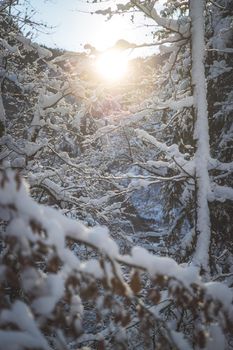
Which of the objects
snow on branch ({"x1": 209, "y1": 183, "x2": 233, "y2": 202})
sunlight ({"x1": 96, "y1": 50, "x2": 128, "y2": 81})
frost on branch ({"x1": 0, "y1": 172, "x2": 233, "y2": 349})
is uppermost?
sunlight ({"x1": 96, "y1": 50, "x2": 128, "y2": 81})

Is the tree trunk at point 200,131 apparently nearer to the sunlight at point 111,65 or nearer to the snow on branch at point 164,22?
the snow on branch at point 164,22

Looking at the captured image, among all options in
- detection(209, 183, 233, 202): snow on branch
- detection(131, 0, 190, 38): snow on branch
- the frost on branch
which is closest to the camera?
the frost on branch

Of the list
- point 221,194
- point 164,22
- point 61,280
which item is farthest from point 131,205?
point 61,280

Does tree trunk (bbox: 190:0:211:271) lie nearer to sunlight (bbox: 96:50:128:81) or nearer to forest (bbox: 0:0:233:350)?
forest (bbox: 0:0:233:350)

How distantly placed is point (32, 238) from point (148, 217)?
2201cm

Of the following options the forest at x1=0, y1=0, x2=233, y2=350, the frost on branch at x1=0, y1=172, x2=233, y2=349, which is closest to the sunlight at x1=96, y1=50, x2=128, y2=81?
the forest at x1=0, y1=0, x2=233, y2=350

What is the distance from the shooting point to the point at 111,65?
225 inches

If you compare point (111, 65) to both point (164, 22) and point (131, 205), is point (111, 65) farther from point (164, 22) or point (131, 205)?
point (131, 205)

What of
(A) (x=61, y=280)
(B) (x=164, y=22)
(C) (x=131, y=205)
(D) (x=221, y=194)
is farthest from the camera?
(C) (x=131, y=205)

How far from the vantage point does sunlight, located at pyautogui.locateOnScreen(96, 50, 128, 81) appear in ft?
18.3

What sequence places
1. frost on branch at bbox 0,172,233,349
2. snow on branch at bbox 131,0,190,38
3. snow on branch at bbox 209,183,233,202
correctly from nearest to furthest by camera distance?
frost on branch at bbox 0,172,233,349 < snow on branch at bbox 209,183,233,202 < snow on branch at bbox 131,0,190,38

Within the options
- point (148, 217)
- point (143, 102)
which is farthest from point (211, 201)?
point (148, 217)

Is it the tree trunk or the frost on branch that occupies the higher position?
the tree trunk

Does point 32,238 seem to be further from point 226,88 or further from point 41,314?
point 226,88
